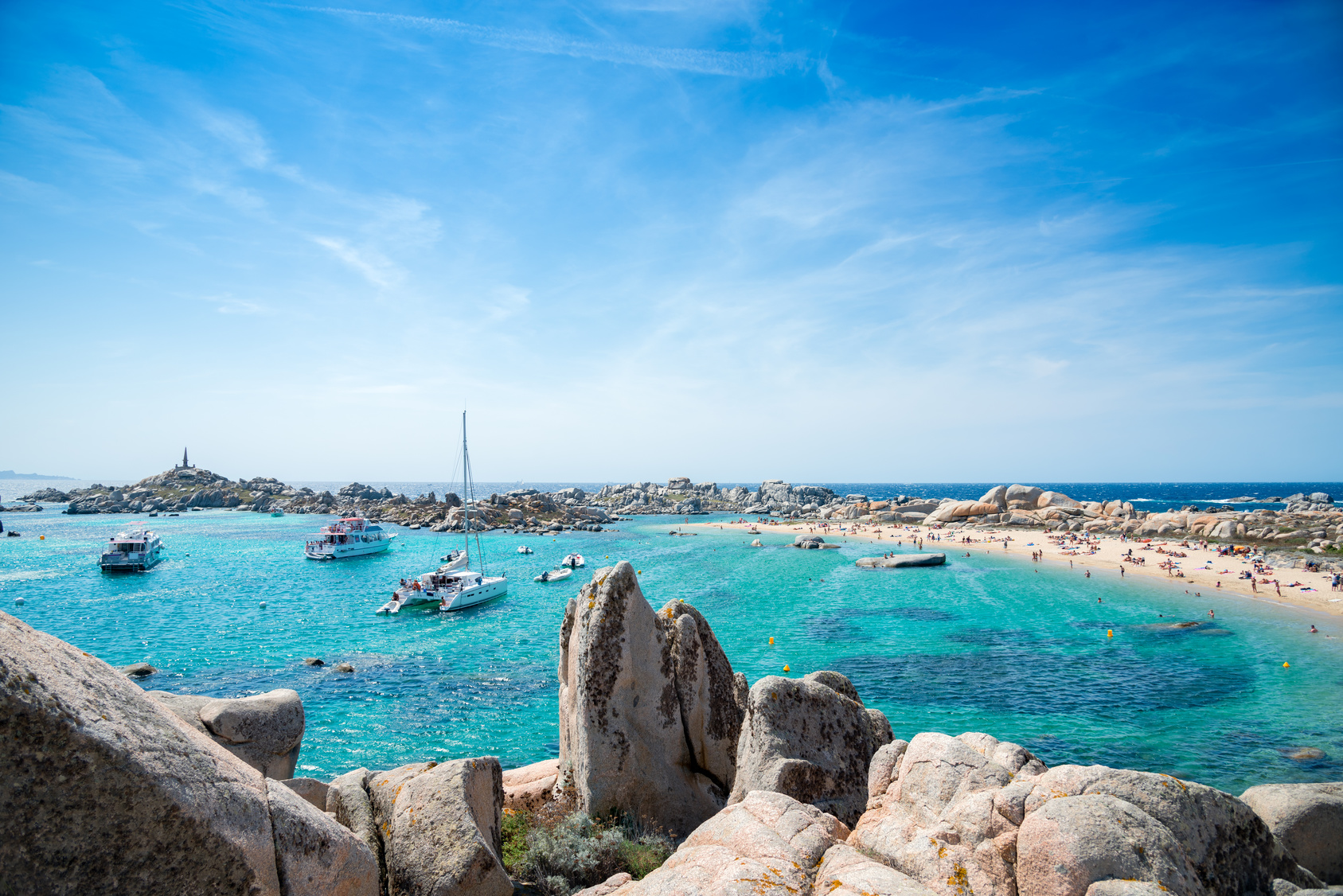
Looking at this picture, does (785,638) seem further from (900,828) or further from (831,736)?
(900,828)

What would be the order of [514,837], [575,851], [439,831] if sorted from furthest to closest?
1. [514,837]
2. [575,851]
3. [439,831]

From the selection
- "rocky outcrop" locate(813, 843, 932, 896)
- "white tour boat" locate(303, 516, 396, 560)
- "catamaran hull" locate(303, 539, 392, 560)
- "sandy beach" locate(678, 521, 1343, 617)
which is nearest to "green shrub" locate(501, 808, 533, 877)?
"rocky outcrop" locate(813, 843, 932, 896)

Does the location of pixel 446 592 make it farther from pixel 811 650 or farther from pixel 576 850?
pixel 576 850

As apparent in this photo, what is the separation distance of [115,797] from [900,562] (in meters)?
72.1

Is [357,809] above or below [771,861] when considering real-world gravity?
below

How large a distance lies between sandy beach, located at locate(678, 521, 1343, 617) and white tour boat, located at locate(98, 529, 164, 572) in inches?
3112

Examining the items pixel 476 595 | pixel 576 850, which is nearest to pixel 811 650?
pixel 476 595

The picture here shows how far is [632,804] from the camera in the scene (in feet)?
40.1

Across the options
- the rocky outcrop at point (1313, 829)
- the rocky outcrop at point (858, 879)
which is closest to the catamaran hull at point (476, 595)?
the rocky outcrop at point (858, 879)

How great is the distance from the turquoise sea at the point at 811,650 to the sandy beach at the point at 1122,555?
3.08 metres

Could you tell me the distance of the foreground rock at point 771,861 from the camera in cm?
598

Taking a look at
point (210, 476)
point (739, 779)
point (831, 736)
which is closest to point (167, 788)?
point (739, 779)

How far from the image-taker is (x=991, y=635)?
131ft

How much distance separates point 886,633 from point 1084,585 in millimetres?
28182
